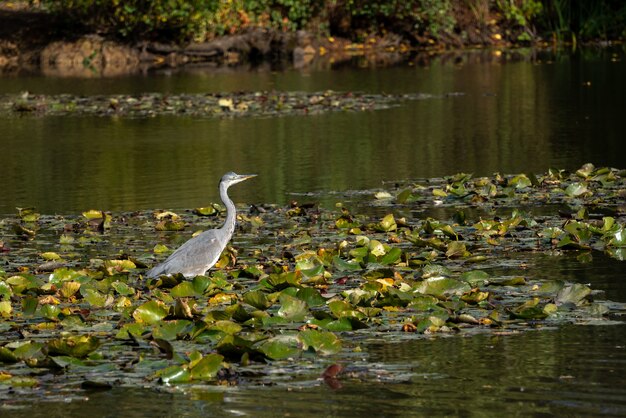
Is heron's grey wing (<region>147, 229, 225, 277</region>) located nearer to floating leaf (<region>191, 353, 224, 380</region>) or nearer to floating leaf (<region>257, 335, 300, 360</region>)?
floating leaf (<region>257, 335, 300, 360</region>)

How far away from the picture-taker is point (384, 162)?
55.9 ft

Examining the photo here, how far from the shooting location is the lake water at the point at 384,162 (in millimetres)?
6922

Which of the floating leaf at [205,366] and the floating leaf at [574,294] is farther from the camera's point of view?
the floating leaf at [574,294]

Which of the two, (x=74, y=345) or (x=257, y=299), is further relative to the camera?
(x=257, y=299)

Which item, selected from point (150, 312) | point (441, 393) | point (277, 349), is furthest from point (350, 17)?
point (441, 393)

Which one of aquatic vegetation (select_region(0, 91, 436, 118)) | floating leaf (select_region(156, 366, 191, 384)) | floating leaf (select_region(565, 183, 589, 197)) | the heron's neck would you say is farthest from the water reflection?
aquatic vegetation (select_region(0, 91, 436, 118))

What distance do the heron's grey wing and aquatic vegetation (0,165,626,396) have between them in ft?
0.42

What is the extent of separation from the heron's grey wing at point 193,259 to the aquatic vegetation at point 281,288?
13 centimetres

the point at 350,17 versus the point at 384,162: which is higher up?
the point at 350,17

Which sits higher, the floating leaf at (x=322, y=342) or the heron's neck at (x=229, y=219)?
the heron's neck at (x=229, y=219)

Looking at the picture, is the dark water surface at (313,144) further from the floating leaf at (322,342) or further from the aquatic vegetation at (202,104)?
the floating leaf at (322,342)

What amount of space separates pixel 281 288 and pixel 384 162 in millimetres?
8085

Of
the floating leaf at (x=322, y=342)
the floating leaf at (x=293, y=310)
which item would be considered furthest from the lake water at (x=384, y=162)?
the floating leaf at (x=293, y=310)

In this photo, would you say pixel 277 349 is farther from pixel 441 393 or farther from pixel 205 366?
pixel 441 393
